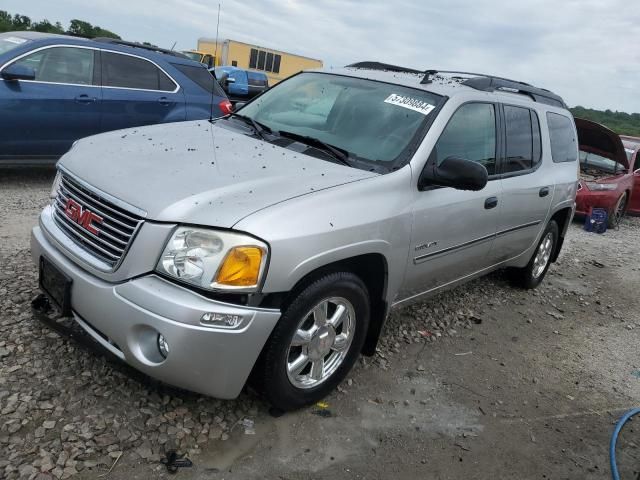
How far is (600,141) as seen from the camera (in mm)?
9484

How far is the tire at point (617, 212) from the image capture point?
31.7 ft

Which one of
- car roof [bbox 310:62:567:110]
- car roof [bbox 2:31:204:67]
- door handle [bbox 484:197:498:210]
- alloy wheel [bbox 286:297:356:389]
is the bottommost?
alloy wheel [bbox 286:297:356:389]

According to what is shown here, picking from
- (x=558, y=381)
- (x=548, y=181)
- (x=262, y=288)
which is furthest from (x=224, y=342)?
(x=548, y=181)

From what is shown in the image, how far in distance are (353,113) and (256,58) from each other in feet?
76.5

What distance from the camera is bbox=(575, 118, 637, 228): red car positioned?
928 cm

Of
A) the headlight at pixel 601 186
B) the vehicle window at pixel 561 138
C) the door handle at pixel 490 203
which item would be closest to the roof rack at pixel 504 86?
the vehicle window at pixel 561 138

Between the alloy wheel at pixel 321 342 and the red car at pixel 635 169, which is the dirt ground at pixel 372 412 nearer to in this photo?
the alloy wheel at pixel 321 342

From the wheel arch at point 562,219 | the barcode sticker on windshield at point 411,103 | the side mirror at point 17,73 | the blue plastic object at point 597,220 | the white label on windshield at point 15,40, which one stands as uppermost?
the barcode sticker on windshield at point 411,103

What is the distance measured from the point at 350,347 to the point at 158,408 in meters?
1.06

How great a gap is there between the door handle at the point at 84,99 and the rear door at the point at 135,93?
0.47 ft

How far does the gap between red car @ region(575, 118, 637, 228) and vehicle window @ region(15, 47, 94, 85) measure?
7273 mm

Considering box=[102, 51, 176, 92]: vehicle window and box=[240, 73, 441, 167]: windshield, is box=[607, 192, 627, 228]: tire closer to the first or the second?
box=[240, 73, 441, 167]: windshield

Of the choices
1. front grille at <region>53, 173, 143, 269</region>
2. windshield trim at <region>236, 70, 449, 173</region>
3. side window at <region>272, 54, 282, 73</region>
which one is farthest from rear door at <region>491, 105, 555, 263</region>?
side window at <region>272, 54, 282, 73</region>

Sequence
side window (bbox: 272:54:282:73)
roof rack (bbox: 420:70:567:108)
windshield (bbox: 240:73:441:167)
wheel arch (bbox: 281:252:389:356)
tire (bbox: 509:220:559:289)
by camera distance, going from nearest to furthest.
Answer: wheel arch (bbox: 281:252:389:356) < windshield (bbox: 240:73:441:167) < roof rack (bbox: 420:70:567:108) < tire (bbox: 509:220:559:289) < side window (bbox: 272:54:282:73)
